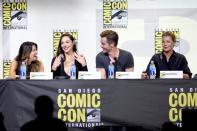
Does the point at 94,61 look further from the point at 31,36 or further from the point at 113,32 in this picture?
the point at 31,36

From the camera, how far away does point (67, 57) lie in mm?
6934

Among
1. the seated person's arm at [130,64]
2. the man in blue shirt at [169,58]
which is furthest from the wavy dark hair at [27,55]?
the man in blue shirt at [169,58]

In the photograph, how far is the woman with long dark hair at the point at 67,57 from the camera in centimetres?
688

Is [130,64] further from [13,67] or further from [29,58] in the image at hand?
[13,67]

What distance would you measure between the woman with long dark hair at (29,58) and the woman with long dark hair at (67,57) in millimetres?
244

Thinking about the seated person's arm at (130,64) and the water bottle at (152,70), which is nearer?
the water bottle at (152,70)

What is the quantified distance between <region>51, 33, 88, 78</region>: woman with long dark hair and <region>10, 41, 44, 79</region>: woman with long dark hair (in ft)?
0.80

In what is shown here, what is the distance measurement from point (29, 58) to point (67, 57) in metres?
0.61

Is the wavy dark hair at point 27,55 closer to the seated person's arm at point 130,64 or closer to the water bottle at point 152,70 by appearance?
the seated person's arm at point 130,64

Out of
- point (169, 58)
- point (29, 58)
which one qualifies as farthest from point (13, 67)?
point (169, 58)

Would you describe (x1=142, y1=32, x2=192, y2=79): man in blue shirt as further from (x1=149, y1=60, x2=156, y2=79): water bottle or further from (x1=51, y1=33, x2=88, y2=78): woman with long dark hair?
(x1=51, y1=33, x2=88, y2=78): woman with long dark hair

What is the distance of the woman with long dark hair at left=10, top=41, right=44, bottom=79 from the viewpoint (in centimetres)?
691

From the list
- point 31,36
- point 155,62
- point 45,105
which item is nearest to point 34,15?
point 31,36

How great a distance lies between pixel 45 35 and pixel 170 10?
205cm
